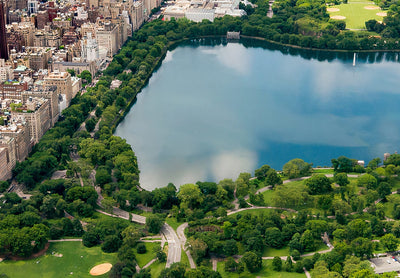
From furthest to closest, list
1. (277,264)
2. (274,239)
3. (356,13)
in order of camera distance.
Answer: (356,13) → (274,239) → (277,264)

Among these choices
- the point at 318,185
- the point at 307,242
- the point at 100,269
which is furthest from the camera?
the point at 318,185

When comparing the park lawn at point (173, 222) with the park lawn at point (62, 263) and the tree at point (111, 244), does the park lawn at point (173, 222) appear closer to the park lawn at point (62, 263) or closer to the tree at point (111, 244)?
the tree at point (111, 244)

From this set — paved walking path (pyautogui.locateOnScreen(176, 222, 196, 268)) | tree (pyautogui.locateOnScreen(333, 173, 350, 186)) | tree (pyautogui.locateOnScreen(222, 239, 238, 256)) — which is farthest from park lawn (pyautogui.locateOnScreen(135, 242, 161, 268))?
tree (pyautogui.locateOnScreen(333, 173, 350, 186))

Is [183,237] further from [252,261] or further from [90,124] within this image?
[90,124]

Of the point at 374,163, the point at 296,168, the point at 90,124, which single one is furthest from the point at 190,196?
the point at 90,124

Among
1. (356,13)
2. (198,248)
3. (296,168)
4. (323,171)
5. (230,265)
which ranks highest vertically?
(356,13)

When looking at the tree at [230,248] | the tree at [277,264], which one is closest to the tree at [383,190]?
the tree at [277,264]
